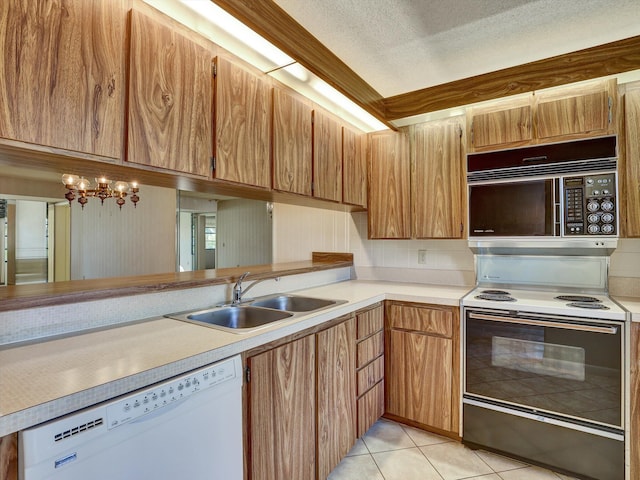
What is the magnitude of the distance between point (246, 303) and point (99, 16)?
1415 millimetres

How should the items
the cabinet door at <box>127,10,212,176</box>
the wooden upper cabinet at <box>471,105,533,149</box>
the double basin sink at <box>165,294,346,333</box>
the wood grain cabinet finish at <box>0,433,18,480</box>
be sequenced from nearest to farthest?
the wood grain cabinet finish at <box>0,433,18,480</box> < the cabinet door at <box>127,10,212,176</box> < the double basin sink at <box>165,294,346,333</box> < the wooden upper cabinet at <box>471,105,533,149</box>

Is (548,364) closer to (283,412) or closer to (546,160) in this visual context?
(546,160)

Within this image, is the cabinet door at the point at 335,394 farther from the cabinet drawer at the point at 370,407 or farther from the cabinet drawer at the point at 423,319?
the cabinet drawer at the point at 423,319

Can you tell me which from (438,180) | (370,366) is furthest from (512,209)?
(370,366)

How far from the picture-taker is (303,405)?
59.9 inches

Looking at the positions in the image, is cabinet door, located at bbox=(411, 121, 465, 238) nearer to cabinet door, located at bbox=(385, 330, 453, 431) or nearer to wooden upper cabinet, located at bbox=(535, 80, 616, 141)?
wooden upper cabinet, located at bbox=(535, 80, 616, 141)

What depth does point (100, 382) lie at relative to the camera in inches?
33.2

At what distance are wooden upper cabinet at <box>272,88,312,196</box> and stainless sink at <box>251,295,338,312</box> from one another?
69cm

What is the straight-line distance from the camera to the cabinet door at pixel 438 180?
248cm

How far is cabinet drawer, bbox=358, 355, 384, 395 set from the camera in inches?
80.7

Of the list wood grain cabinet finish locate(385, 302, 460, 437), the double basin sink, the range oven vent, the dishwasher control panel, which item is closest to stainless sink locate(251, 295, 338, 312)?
the double basin sink

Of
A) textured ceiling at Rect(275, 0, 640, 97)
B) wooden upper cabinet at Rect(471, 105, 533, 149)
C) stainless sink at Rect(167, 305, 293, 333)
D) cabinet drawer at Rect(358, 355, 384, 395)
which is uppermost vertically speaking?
textured ceiling at Rect(275, 0, 640, 97)

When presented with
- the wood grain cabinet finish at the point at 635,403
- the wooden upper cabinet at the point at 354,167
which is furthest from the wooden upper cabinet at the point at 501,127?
the wood grain cabinet finish at the point at 635,403

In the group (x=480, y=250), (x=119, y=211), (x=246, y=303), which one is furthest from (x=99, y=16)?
(x=119, y=211)
